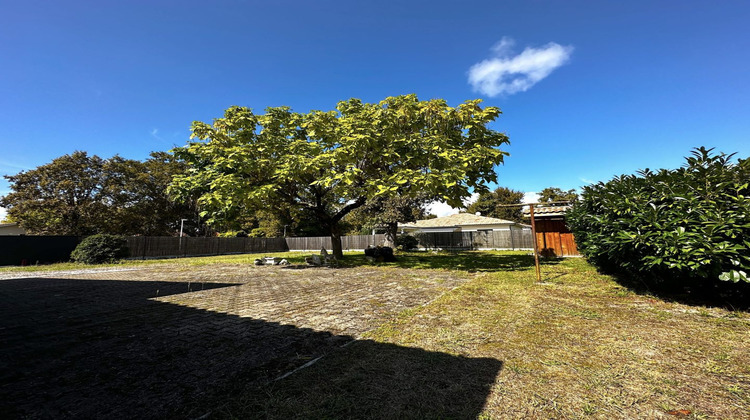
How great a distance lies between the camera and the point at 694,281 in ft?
18.5

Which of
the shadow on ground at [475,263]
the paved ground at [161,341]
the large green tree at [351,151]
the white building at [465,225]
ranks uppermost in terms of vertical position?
the large green tree at [351,151]

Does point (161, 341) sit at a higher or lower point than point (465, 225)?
lower

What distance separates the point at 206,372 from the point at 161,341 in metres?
1.54

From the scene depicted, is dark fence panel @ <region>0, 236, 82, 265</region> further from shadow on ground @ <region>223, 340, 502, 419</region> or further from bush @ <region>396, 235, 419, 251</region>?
shadow on ground @ <region>223, 340, 502, 419</region>

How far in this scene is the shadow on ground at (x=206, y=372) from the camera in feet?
7.95

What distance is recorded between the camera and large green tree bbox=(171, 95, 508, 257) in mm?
11680

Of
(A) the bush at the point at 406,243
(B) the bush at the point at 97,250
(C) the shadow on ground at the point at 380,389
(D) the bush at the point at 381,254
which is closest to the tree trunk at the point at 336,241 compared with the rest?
(D) the bush at the point at 381,254

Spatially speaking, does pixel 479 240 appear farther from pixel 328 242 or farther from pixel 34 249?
pixel 34 249

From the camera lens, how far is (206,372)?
309cm

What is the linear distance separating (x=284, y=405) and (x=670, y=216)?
22.1ft

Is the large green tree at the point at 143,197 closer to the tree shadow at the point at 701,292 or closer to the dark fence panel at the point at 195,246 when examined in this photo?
the dark fence panel at the point at 195,246

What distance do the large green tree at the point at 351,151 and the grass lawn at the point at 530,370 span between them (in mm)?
6841

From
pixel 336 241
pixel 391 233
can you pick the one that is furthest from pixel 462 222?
pixel 336 241

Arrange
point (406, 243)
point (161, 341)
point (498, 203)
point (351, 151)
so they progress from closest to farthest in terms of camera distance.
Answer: point (161, 341) → point (351, 151) → point (406, 243) → point (498, 203)
